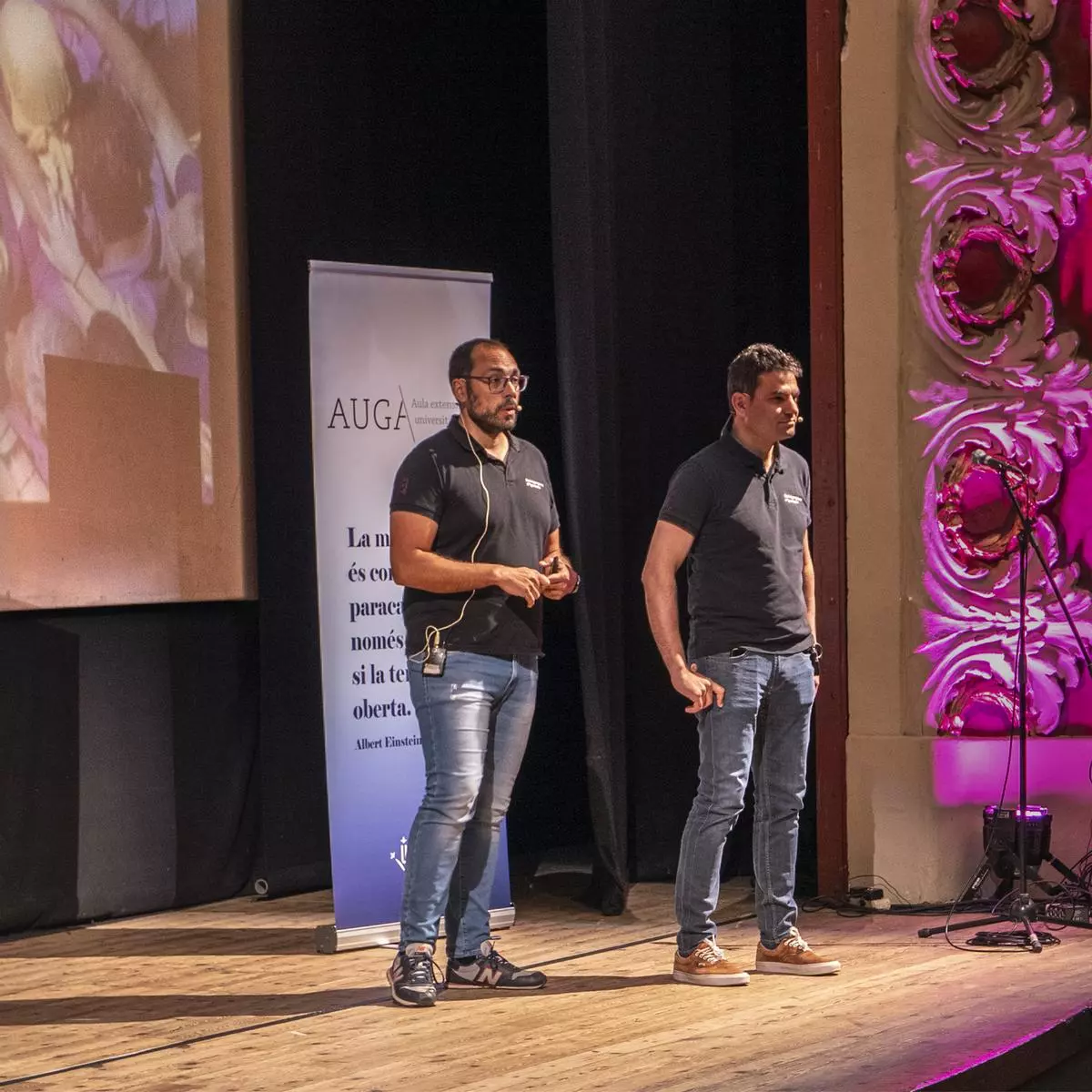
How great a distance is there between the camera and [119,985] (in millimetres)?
4605

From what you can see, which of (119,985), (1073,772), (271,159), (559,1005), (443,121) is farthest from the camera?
(443,121)

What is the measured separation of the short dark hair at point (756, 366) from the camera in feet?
14.0

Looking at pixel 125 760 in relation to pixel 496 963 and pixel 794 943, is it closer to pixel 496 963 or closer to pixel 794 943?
pixel 496 963

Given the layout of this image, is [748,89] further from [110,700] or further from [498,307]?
[110,700]

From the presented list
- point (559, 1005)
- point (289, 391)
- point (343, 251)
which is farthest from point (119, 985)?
point (343, 251)

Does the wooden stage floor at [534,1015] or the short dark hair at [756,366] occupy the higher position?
the short dark hair at [756,366]

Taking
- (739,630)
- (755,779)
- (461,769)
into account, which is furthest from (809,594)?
(461,769)

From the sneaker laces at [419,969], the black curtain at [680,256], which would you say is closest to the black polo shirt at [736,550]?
the sneaker laces at [419,969]

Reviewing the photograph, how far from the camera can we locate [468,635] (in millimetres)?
4164

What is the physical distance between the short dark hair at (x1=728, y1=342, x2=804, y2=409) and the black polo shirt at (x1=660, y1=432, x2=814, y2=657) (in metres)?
0.15

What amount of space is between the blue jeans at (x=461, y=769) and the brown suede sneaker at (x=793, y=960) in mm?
764

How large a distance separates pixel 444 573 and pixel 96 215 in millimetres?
2305

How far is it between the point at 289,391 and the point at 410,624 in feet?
7.26

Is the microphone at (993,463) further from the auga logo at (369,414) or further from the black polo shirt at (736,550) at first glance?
the auga logo at (369,414)
